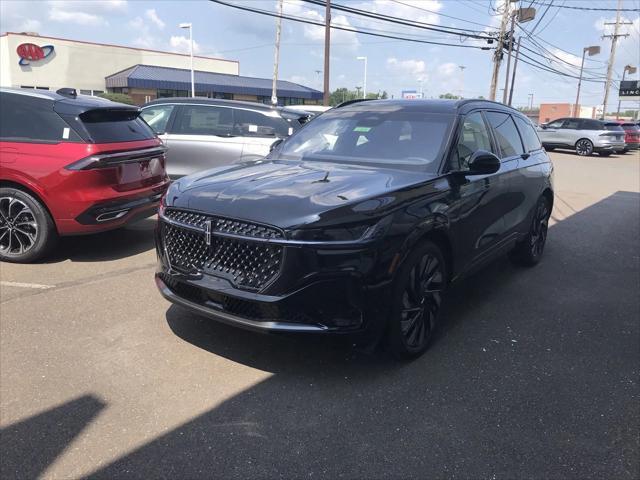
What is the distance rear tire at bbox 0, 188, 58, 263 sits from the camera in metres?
5.56

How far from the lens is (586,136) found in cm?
2400

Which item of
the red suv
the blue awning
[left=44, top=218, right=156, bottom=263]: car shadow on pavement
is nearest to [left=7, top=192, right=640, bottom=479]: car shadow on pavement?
the red suv

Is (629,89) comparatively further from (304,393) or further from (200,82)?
(304,393)

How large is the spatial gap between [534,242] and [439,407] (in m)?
3.67

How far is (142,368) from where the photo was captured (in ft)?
11.7

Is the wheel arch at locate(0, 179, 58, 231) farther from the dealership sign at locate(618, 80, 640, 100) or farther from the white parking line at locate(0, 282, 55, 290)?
the dealership sign at locate(618, 80, 640, 100)

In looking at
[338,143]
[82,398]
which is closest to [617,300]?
[338,143]

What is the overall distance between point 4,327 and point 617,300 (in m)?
5.44

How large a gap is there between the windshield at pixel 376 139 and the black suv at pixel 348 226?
0.04ft

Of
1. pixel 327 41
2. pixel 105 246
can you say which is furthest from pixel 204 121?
pixel 327 41

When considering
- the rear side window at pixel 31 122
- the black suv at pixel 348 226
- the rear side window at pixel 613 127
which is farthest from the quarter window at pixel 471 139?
the rear side window at pixel 613 127

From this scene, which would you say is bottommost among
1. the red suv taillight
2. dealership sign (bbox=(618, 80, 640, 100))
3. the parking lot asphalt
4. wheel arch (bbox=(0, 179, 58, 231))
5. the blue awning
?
the parking lot asphalt

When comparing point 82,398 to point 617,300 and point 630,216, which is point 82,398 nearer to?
point 617,300

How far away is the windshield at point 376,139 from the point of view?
13.8ft
